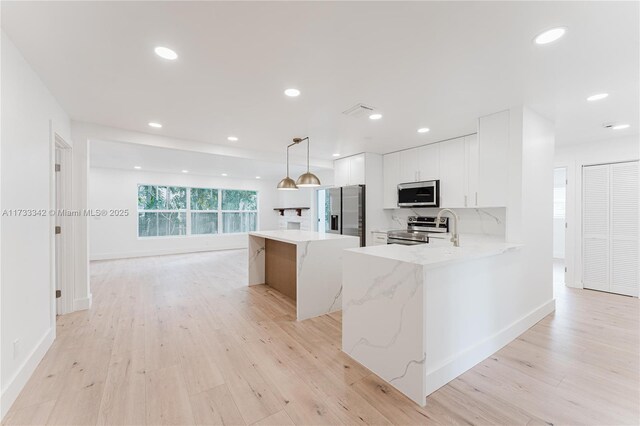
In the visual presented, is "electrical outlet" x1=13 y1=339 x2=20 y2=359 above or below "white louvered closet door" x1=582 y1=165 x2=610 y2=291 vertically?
below

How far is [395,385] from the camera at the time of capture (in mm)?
1921

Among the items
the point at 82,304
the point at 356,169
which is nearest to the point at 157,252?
the point at 82,304

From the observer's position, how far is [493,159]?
3066mm

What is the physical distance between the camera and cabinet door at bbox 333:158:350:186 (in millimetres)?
5598

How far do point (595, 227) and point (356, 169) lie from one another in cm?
396

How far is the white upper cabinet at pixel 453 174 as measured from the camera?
161 inches

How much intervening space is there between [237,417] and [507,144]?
11.5 ft

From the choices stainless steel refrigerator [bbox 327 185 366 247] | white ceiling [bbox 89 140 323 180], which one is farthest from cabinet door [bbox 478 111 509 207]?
white ceiling [bbox 89 140 323 180]

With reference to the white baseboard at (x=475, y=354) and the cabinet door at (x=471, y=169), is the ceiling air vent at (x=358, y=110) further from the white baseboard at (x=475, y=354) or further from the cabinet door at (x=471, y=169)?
the white baseboard at (x=475, y=354)

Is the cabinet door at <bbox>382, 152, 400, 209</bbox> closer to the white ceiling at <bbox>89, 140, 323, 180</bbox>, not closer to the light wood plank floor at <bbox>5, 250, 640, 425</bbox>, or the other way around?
the white ceiling at <bbox>89, 140, 323, 180</bbox>

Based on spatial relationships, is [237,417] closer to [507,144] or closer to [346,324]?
[346,324]

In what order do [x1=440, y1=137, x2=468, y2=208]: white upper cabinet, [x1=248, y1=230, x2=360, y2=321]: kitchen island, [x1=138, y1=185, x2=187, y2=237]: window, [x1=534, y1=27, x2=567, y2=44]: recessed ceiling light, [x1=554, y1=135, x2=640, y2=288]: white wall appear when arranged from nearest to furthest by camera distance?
[x1=534, y1=27, x2=567, y2=44]: recessed ceiling light, [x1=248, y1=230, x2=360, y2=321]: kitchen island, [x1=440, y1=137, x2=468, y2=208]: white upper cabinet, [x1=554, y1=135, x2=640, y2=288]: white wall, [x1=138, y1=185, x2=187, y2=237]: window

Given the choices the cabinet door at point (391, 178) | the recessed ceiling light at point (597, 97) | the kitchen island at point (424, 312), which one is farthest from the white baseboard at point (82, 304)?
the recessed ceiling light at point (597, 97)

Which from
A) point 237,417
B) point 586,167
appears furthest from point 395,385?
point 586,167
